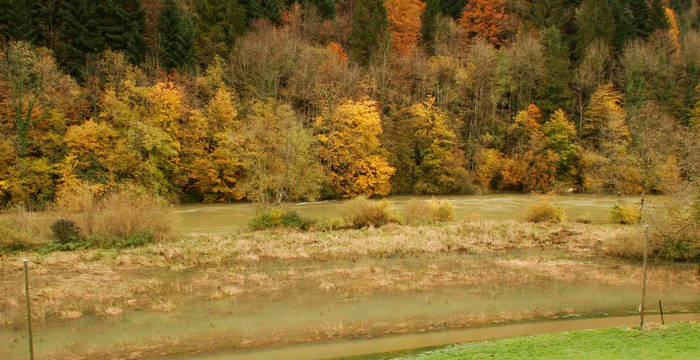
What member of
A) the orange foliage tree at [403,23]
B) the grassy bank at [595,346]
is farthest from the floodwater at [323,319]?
the orange foliage tree at [403,23]

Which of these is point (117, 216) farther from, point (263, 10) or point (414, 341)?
point (263, 10)

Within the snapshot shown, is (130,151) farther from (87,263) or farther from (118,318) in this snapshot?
(118,318)

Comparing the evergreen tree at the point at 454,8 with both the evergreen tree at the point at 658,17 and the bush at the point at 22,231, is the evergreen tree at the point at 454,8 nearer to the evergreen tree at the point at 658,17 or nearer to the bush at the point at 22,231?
the evergreen tree at the point at 658,17

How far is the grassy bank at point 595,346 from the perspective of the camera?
15.1 m

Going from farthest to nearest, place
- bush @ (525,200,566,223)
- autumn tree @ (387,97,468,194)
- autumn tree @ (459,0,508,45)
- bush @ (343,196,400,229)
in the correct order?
autumn tree @ (459,0,508,45) → autumn tree @ (387,97,468,194) → bush @ (525,200,566,223) → bush @ (343,196,400,229)

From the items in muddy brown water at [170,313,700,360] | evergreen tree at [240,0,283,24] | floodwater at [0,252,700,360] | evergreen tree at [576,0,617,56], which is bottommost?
muddy brown water at [170,313,700,360]

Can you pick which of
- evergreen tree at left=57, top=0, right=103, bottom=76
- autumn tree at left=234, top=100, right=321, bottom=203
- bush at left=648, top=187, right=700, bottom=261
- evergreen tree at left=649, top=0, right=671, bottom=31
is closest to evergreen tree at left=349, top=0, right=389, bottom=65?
evergreen tree at left=57, top=0, right=103, bottom=76

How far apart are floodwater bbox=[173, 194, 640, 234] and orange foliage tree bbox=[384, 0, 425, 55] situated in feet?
109

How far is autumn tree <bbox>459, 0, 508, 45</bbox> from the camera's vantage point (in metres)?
91.9

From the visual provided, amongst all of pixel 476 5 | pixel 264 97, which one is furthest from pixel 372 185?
pixel 476 5

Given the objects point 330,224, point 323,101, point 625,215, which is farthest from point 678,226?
point 323,101

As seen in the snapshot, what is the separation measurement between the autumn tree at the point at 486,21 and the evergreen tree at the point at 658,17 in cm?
2306

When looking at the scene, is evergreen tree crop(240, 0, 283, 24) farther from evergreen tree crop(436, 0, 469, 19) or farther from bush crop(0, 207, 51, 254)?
bush crop(0, 207, 51, 254)

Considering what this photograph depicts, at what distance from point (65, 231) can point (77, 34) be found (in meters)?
34.5
